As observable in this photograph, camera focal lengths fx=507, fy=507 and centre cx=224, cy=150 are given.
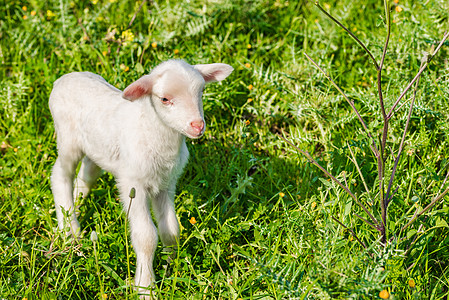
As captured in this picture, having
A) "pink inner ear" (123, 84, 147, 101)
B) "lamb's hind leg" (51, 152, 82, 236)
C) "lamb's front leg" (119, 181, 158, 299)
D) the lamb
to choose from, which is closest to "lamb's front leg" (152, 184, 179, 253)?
the lamb

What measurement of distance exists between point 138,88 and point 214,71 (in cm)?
57

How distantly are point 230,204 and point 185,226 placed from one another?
475 millimetres

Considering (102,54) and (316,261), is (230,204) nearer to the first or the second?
(316,261)

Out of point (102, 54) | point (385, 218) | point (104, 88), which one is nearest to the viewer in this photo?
point (385, 218)

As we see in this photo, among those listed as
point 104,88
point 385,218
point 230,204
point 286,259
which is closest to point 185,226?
point 230,204

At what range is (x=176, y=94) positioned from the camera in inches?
117

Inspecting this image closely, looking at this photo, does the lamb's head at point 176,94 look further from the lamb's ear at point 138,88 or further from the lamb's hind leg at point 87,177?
the lamb's hind leg at point 87,177

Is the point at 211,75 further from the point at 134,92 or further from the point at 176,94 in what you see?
the point at 134,92

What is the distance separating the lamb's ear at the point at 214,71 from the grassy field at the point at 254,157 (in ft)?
3.03

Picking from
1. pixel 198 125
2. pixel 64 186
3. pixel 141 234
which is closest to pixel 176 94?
pixel 198 125

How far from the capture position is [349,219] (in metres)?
3.42

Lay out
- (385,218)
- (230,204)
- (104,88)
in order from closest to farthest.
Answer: (385,218)
(104,88)
(230,204)

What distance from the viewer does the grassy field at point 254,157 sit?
3215mm

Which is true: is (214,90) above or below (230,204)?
above
